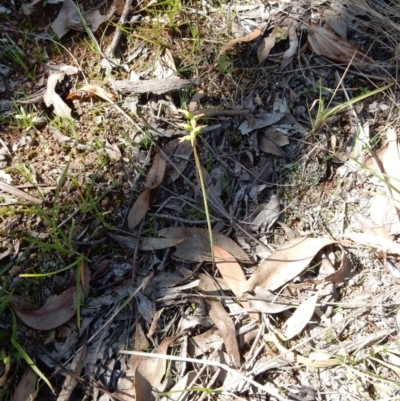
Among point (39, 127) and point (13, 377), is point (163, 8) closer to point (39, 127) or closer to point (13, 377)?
point (39, 127)

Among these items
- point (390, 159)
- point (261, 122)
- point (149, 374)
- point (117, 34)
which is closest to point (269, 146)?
point (261, 122)

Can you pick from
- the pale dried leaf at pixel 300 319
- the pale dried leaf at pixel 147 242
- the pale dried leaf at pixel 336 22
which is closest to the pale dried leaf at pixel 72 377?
the pale dried leaf at pixel 147 242

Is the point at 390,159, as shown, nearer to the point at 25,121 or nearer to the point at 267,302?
the point at 267,302

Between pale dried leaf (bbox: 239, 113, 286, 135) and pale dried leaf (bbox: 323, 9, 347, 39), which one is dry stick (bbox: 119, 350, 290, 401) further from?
pale dried leaf (bbox: 323, 9, 347, 39)

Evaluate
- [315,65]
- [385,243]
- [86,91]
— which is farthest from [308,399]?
[86,91]

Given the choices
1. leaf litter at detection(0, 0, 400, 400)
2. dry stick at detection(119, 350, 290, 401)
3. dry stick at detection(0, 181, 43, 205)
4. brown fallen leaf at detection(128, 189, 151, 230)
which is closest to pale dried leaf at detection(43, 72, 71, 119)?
leaf litter at detection(0, 0, 400, 400)

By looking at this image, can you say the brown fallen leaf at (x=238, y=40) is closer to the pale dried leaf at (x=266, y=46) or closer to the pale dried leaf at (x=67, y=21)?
the pale dried leaf at (x=266, y=46)
